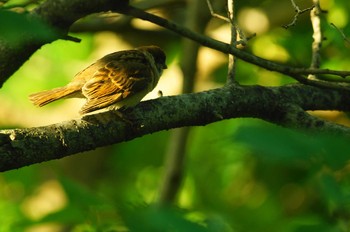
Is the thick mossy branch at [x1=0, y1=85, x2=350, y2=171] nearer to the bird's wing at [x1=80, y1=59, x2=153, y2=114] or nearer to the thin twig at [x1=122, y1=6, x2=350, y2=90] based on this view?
the thin twig at [x1=122, y1=6, x2=350, y2=90]

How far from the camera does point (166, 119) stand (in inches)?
125

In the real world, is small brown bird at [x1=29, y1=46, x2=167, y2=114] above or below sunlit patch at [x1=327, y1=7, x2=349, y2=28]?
below

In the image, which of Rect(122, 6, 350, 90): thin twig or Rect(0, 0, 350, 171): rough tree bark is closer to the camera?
Rect(0, 0, 350, 171): rough tree bark

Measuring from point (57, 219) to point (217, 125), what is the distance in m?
4.40

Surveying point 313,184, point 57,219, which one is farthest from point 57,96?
point 313,184

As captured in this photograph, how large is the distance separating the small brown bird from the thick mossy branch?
54 cm

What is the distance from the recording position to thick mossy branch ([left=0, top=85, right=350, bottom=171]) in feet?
8.91

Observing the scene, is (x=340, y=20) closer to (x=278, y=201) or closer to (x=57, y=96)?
(x=278, y=201)

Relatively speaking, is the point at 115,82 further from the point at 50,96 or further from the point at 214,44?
the point at 214,44

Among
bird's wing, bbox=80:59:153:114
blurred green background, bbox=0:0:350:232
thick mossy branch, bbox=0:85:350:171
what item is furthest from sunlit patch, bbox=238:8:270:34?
Result: thick mossy branch, bbox=0:85:350:171

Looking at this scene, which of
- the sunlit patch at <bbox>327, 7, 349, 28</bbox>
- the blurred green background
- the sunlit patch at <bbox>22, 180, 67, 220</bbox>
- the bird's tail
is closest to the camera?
the bird's tail

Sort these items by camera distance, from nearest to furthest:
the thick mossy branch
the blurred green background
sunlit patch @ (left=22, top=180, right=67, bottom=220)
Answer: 1. the thick mossy branch
2. the blurred green background
3. sunlit patch @ (left=22, top=180, right=67, bottom=220)

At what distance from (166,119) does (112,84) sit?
896mm

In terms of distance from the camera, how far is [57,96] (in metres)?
4.10
